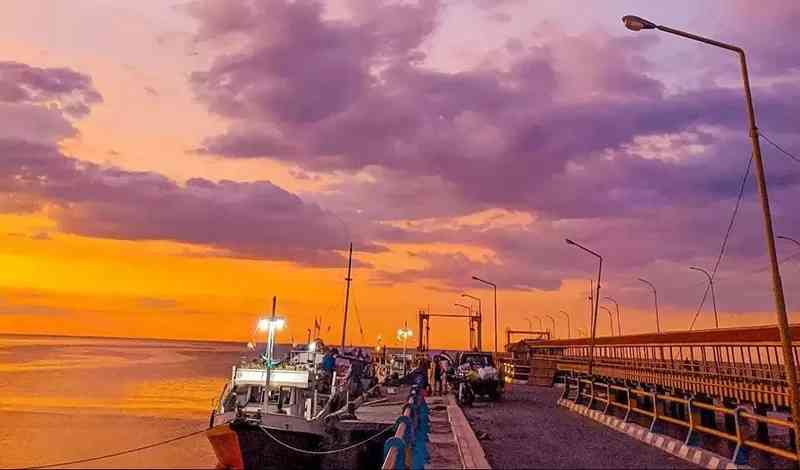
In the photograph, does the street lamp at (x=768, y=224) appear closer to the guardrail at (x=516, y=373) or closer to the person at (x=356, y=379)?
the person at (x=356, y=379)

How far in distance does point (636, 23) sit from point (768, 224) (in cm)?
564

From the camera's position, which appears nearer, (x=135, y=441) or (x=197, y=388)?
(x=135, y=441)

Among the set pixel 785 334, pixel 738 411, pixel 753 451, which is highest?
pixel 785 334

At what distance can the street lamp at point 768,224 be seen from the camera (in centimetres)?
1180

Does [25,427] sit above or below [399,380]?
below

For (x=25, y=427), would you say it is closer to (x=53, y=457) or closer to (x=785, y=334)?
(x=53, y=457)

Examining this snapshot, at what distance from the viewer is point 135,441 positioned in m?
40.8

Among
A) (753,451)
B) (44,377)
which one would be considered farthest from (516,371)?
(44,377)

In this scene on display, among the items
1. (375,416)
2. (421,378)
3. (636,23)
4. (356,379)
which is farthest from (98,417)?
(636,23)

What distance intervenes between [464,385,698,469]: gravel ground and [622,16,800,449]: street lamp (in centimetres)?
284

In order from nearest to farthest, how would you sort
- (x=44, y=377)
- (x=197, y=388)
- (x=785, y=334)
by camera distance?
(x=785, y=334) → (x=197, y=388) → (x=44, y=377)

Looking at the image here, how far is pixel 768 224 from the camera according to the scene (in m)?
12.6

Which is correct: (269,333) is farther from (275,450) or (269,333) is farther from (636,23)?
Answer: (636,23)

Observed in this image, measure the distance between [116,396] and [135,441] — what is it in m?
33.7
